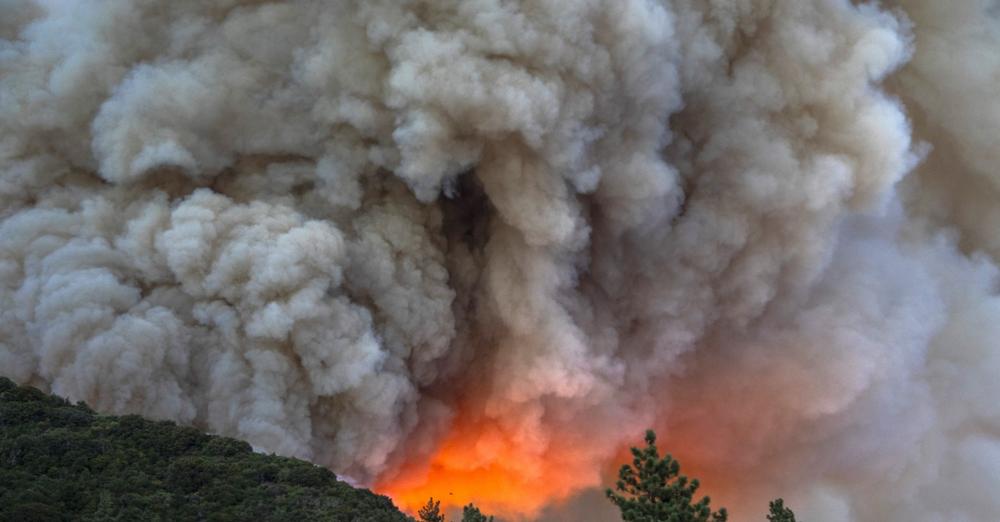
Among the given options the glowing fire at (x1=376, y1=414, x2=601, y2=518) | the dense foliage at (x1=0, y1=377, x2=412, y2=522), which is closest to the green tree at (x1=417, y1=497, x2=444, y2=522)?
the glowing fire at (x1=376, y1=414, x2=601, y2=518)

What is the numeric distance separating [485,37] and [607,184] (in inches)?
161

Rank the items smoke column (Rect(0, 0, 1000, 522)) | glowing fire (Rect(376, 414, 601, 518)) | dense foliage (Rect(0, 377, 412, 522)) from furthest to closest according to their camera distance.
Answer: glowing fire (Rect(376, 414, 601, 518)), smoke column (Rect(0, 0, 1000, 522)), dense foliage (Rect(0, 377, 412, 522))

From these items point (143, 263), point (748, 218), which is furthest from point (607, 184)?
point (143, 263)

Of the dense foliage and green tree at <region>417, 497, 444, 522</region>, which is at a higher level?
green tree at <region>417, 497, 444, 522</region>

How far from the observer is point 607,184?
28484 millimetres

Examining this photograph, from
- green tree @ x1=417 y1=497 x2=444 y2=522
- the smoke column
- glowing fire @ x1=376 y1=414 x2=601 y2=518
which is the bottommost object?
green tree @ x1=417 y1=497 x2=444 y2=522

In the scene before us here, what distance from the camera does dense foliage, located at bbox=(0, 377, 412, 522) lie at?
56.7 ft

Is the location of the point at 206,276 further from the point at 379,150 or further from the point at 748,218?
the point at 748,218

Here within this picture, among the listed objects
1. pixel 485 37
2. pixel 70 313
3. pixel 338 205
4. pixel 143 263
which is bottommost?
pixel 70 313

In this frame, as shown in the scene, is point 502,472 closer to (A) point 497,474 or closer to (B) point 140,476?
(A) point 497,474

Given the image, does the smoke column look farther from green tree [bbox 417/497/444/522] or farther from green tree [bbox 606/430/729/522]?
green tree [bbox 606/430/729/522]

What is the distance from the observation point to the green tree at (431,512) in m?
25.4

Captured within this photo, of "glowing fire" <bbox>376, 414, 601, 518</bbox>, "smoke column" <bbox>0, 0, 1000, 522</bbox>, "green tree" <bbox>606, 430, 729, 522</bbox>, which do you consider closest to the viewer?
"green tree" <bbox>606, 430, 729, 522</bbox>

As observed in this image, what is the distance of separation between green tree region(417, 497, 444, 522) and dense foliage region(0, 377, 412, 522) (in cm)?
588
